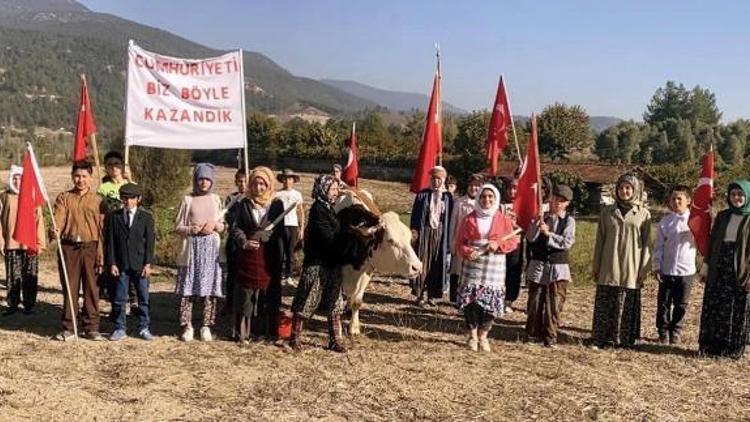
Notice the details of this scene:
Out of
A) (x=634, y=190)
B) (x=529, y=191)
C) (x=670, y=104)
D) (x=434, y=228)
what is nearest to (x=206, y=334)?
(x=434, y=228)

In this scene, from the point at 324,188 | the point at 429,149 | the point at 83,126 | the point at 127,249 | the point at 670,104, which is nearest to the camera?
the point at 324,188

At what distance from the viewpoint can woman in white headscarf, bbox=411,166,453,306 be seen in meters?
8.45

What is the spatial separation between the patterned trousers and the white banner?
2.00 m

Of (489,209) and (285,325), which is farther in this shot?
(285,325)

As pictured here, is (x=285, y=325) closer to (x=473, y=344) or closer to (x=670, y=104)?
(x=473, y=344)

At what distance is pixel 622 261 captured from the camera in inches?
267

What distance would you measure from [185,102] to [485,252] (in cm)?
455

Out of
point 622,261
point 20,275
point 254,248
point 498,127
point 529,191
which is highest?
point 498,127

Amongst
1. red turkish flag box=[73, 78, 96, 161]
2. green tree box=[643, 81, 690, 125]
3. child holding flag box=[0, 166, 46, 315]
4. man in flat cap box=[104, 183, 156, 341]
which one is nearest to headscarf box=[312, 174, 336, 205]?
man in flat cap box=[104, 183, 156, 341]

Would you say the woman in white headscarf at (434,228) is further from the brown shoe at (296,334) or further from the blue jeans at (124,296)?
the blue jeans at (124,296)

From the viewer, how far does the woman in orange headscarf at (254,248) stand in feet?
21.5

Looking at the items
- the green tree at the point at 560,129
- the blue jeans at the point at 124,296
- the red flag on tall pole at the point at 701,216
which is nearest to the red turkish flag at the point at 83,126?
the blue jeans at the point at 124,296

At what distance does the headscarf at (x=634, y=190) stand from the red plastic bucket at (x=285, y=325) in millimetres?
3356

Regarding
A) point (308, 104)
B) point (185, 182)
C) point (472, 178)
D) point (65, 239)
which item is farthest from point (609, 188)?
point (308, 104)
